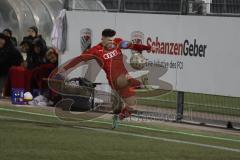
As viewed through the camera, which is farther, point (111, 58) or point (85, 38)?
point (85, 38)

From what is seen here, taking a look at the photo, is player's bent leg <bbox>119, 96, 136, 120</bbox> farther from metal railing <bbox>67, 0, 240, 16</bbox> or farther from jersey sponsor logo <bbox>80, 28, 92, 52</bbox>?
jersey sponsor logo <bbox>80, 28, 92, 52</bbox>

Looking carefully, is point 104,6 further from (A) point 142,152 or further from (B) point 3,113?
(A) point 142,152

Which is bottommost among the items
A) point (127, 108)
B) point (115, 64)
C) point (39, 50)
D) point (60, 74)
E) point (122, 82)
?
point (127, 108)

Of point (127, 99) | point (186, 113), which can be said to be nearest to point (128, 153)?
point (127, 99)

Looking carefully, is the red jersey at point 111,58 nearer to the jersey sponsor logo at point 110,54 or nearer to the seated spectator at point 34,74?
the jersey sponsor logo at point 110,54

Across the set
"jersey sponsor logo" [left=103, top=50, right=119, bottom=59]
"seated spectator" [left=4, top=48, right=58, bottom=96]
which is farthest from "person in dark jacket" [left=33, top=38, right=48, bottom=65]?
"jersey sponsor logo" [left=103, top=50, right=119, bottom=59]

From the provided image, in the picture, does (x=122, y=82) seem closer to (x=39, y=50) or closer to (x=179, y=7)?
(x=179, y=7)

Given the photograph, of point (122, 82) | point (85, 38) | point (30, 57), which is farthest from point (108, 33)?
point (30, 57)

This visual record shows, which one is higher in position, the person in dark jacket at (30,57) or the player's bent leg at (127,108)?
the person in dark jacket at (30,57)

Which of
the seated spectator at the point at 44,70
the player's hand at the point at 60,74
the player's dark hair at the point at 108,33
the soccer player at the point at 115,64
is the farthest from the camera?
the seated spectator at the point at 44,70

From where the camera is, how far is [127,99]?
47.6 feet

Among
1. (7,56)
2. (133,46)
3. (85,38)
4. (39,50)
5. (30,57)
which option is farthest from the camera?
(7,56)

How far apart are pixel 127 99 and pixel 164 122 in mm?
2127

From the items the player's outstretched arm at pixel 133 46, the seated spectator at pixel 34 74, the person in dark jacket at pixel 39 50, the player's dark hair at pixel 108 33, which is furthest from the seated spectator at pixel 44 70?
the player's outstretched arm at pixel 133 46
